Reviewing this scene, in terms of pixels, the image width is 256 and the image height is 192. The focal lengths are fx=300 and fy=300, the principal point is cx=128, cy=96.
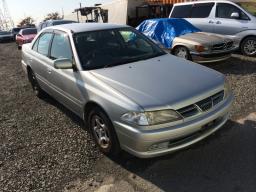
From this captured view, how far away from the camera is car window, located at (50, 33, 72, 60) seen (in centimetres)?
450

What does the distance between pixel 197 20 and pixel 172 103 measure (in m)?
7.67

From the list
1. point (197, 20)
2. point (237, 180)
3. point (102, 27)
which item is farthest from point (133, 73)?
point (197, 20)

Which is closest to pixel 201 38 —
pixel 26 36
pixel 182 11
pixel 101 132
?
pixel 182 11

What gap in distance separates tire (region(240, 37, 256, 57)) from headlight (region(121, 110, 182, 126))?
22.4 ft

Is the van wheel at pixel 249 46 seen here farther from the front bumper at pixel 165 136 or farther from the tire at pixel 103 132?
the tire at pixel 103 132

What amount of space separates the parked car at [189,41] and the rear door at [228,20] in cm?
49

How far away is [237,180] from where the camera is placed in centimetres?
332

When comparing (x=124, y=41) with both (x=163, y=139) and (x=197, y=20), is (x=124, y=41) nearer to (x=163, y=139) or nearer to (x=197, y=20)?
(x=163, y=139)

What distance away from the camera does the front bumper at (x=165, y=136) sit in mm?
3174

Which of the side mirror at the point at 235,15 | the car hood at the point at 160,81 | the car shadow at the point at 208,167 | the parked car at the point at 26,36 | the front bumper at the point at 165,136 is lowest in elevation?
the parked car at the point at 26,36

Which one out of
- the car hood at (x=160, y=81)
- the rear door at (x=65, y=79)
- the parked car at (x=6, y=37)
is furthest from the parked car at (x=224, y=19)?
the parked car at (x=6, y=37)

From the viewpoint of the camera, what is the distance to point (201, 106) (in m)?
3.45

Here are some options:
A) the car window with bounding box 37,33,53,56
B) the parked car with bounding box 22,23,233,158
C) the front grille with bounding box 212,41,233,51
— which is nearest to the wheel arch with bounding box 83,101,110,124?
the parked car with bounding box 22,23,233,158

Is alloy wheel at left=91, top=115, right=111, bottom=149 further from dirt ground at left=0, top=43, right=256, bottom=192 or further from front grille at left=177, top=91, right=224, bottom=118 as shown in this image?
front grille at left=177, top=91, right=224, bottom=118
